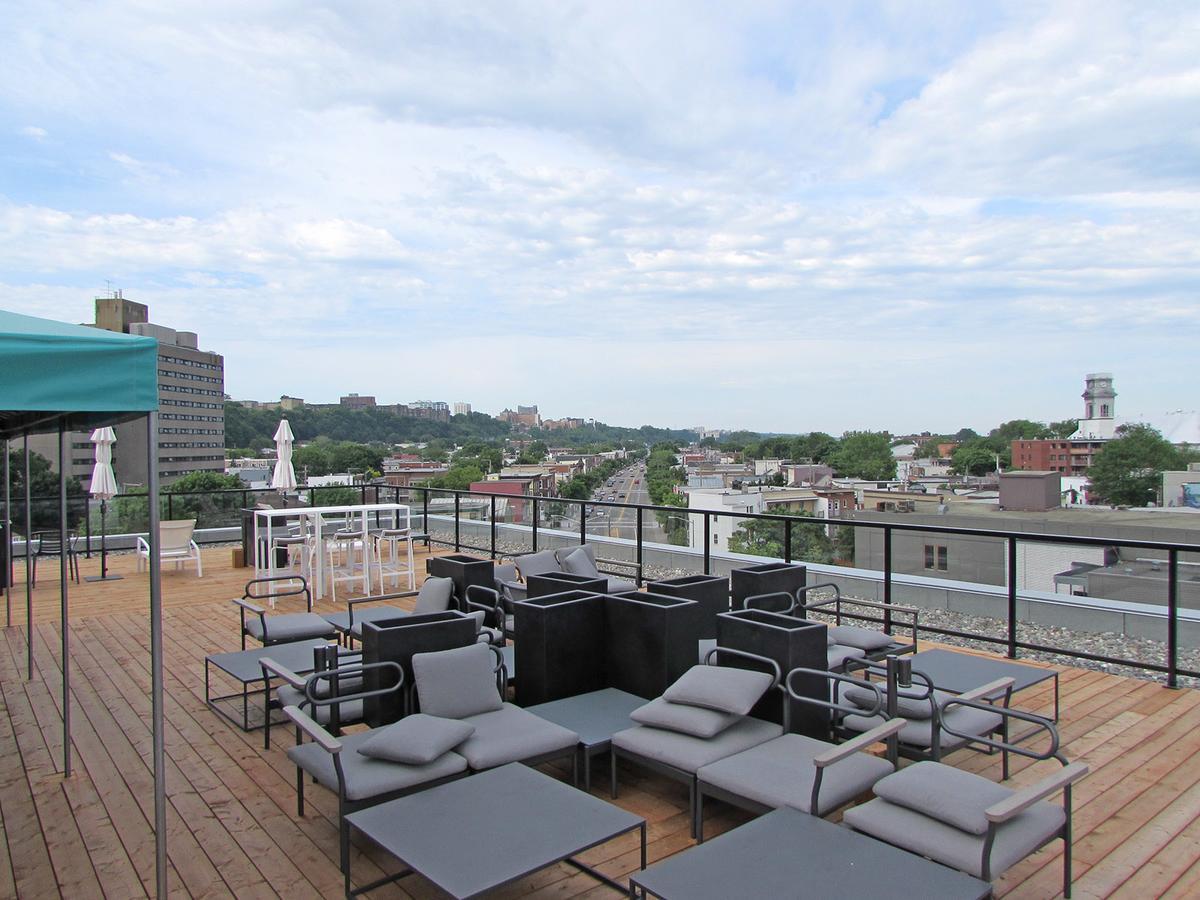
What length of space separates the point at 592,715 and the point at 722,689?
2.31ft

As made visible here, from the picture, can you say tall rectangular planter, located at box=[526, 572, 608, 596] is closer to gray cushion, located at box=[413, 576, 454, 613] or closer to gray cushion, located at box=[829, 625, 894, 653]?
gray cushion, located at box=[413, 576, 454, 613]

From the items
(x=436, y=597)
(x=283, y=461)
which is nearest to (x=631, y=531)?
(x=436, y=597)

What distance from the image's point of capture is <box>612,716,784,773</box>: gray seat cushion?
289 cm

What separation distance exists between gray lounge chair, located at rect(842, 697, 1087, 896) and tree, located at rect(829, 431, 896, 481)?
42488mm

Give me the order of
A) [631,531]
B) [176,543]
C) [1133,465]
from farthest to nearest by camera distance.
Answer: [1133,465]
[176,543]
[631,531]

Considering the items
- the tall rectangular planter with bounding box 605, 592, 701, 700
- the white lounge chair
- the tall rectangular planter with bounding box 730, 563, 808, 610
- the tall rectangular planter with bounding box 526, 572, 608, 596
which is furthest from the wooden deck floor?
the white lounge chair

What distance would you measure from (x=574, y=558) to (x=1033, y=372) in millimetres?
30645

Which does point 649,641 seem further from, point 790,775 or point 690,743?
point 790,775

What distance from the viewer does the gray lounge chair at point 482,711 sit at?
9.73 feet

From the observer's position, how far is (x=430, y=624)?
3516 mm

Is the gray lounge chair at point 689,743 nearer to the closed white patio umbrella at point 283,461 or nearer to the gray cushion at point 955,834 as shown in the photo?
the gray cushion at point 955,834

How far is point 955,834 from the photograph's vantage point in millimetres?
2246

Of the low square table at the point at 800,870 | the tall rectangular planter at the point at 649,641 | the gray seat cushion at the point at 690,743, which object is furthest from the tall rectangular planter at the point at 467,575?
the low square table at the point at 800,870

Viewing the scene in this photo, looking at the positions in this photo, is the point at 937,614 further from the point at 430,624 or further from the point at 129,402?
the point at 129,402
